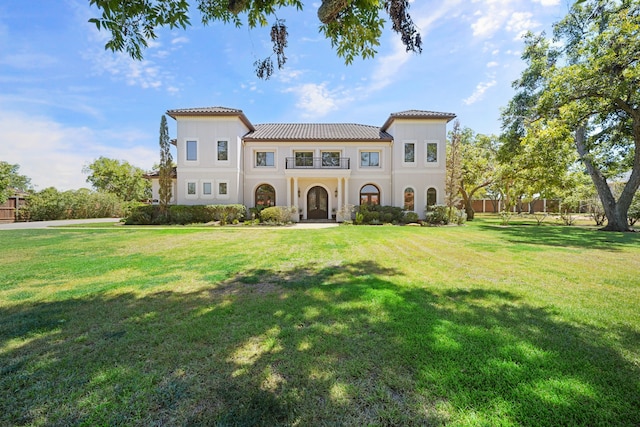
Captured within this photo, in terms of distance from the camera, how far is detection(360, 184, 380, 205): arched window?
21719 mm

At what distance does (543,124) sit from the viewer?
1423 cm

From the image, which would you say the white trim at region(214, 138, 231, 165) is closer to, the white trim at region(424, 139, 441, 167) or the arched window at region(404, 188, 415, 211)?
the arched window at region(404, 188, 415, 211)

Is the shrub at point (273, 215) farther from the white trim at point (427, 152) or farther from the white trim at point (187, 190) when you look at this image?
the white trim at point (427, 152)

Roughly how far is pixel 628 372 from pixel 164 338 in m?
4.18

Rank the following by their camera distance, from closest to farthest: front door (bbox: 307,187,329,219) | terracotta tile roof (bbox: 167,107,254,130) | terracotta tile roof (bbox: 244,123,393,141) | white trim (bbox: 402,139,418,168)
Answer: terracotta tile roof (bbox: 167,107,254,130) < white trim (bbox: 402,139,418,168) < terracotta tile roof (bbox: 244,123,393,141) < front door (bbox: 307,187,329,219)

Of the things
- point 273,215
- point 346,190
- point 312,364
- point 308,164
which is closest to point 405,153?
point 346,190

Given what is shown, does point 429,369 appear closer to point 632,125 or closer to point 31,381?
point 31,381

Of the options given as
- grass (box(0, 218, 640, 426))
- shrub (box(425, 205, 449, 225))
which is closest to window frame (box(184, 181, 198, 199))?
grass (box(0, 218, 640, 426))

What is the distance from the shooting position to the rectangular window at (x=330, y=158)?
71.9 ft

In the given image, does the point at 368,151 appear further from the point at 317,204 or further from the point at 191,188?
the point at 191,188

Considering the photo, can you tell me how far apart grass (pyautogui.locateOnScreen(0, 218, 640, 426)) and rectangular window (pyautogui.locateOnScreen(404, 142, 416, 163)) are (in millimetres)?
16454

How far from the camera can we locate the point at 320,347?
2582 millimetres

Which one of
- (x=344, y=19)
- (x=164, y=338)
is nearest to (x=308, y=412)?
(x=164, y=338)

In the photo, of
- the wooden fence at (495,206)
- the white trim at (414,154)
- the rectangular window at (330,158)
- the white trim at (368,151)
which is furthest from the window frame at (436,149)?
the wooden fence at (495,206)
